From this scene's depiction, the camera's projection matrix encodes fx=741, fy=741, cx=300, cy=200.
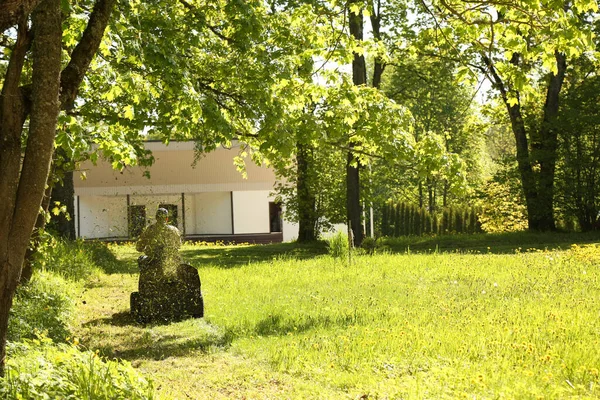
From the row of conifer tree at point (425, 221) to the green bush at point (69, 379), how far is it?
2805 centimetres

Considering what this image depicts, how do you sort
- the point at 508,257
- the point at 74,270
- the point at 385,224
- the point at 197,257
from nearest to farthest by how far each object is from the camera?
the point at 74,270
the point at 508,257
the point at 197,257
the point at 385,224

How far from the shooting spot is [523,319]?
9.54m

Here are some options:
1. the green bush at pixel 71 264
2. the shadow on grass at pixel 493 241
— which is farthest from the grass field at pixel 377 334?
the shadow on grass at pixel 493 241

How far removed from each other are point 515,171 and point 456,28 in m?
21.6

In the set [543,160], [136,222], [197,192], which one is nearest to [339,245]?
[136,222]

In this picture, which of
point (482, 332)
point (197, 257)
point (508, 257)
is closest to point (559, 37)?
point (482, 332)

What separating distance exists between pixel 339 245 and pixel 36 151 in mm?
14075

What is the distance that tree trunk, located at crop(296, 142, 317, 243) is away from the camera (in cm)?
3058

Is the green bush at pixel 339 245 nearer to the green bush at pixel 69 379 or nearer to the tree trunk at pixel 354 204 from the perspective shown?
the tree trunk at pixel 354 204

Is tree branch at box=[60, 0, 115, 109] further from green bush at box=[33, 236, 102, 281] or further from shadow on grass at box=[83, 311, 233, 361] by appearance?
green bush at box=[33, 236, 102, 281]

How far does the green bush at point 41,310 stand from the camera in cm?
861

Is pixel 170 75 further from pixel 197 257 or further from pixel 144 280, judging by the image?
pixel 197 257

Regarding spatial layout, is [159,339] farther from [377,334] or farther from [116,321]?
[377,334]

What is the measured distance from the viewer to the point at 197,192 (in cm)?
4006
